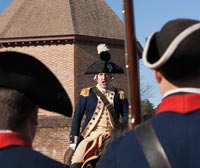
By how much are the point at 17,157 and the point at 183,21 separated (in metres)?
0.98

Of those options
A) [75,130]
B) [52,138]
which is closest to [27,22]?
[52,138]

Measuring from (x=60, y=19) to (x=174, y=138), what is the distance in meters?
27.2

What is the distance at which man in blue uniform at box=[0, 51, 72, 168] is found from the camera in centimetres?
264

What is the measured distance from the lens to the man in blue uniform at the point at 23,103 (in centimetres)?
264

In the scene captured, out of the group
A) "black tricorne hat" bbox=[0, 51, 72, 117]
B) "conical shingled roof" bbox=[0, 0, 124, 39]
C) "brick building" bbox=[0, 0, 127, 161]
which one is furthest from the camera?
"conical shingled roof" bbox=[0, 0, 124, 39]

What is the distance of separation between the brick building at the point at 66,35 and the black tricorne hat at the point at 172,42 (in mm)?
23392

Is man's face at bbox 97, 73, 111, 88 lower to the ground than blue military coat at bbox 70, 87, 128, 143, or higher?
higher

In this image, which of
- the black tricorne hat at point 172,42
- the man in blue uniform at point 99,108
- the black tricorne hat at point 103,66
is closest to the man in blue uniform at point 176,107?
the black tricorne hat at point 172,42

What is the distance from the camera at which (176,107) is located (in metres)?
2.61

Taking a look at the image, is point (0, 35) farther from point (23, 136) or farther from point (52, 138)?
point (23, 136)

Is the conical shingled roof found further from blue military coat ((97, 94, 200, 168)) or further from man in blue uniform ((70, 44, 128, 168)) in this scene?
blue military coat ((97, 94, 200, 168))

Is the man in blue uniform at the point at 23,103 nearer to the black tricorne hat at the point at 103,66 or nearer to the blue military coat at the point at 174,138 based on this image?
the blue military coat at the point at 174,138

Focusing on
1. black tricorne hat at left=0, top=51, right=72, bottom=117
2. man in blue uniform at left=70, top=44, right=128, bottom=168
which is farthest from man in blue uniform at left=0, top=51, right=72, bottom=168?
man in blue uniform at left=70, top=44, right=128, bottom=168

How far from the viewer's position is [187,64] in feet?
8.42
